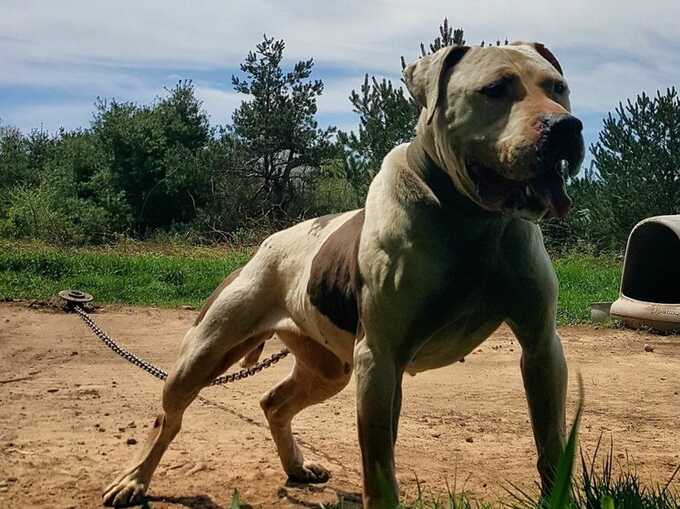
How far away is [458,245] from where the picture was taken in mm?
2877

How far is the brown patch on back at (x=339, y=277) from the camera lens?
3.21 m

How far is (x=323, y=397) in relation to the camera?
4.46 meters

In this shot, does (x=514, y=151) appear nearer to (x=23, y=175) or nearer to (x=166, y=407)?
(x=166, y=407)

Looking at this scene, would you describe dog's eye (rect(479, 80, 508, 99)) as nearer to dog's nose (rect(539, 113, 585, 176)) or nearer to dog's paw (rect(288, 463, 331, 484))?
dog's nose (rect(539, 113, 585, 176))

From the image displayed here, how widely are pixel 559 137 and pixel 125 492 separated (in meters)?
2.73

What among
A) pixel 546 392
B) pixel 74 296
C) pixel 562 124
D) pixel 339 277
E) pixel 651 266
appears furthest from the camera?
pixel 651 266

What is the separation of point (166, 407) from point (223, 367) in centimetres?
36

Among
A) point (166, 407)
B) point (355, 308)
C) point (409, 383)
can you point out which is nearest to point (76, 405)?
point (166, 407)

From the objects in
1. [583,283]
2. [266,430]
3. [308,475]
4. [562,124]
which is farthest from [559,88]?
[583,283]

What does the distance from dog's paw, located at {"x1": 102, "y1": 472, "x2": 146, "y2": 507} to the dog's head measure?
2.26 meters

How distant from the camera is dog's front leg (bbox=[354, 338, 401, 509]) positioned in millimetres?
2939

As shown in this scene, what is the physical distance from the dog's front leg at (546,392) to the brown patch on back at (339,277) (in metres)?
0.61

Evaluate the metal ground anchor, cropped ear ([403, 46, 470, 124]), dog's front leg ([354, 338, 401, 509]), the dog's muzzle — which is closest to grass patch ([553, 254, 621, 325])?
the metal ground anchor

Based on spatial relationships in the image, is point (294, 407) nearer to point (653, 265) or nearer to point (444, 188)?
point (444, 188)
